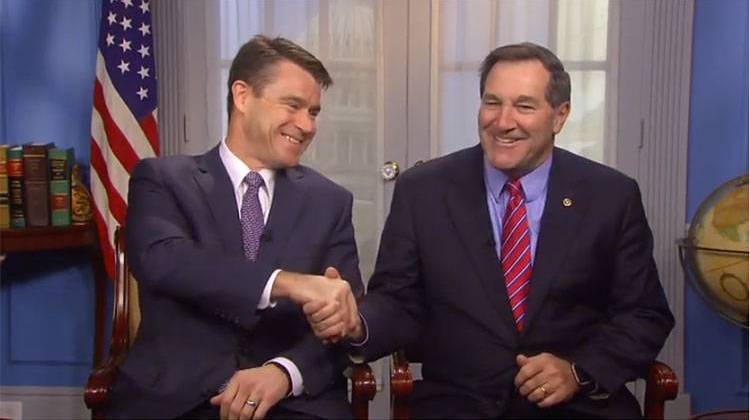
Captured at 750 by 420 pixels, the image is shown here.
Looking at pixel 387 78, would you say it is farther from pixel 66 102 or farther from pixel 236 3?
pixel 66 102

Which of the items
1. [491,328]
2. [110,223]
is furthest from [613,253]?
[110,223]

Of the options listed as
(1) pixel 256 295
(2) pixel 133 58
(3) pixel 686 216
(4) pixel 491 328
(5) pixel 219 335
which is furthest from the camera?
(3) pixel 686 216

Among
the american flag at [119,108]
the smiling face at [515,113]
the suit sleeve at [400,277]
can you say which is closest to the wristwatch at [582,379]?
the suit sleeve at [400,277]

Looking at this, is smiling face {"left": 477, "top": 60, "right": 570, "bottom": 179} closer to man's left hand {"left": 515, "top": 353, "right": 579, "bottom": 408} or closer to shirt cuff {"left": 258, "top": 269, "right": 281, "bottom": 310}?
man's left hand {"left": 515, "top": 353, "right": 579, "bottom": 408}

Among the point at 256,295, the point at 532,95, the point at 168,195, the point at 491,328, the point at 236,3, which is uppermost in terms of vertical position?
the point at 236,3

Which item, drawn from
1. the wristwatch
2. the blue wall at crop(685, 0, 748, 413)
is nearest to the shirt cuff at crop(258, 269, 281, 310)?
the wristwatch

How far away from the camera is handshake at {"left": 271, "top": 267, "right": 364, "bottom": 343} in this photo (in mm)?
2115

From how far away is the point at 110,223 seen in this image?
12.3 feet

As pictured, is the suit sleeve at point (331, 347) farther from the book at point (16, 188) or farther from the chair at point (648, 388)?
the book at point (16, 188)

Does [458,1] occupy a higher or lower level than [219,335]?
A: higher

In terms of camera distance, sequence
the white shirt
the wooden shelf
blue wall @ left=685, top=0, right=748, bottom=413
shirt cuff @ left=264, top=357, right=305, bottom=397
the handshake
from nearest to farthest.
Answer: the handshake
shirt cuff @ left=264, top=357, right=305, bottom=397
the white shirt
the wooden shelf
blue wall @ left=685, top=0, right=748, bottom=413

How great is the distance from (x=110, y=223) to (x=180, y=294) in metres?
1.68

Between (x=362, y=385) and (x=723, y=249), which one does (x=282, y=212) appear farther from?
(x=723, y=249)

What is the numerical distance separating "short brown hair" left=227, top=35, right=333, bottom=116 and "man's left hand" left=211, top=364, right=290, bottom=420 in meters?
0.64
